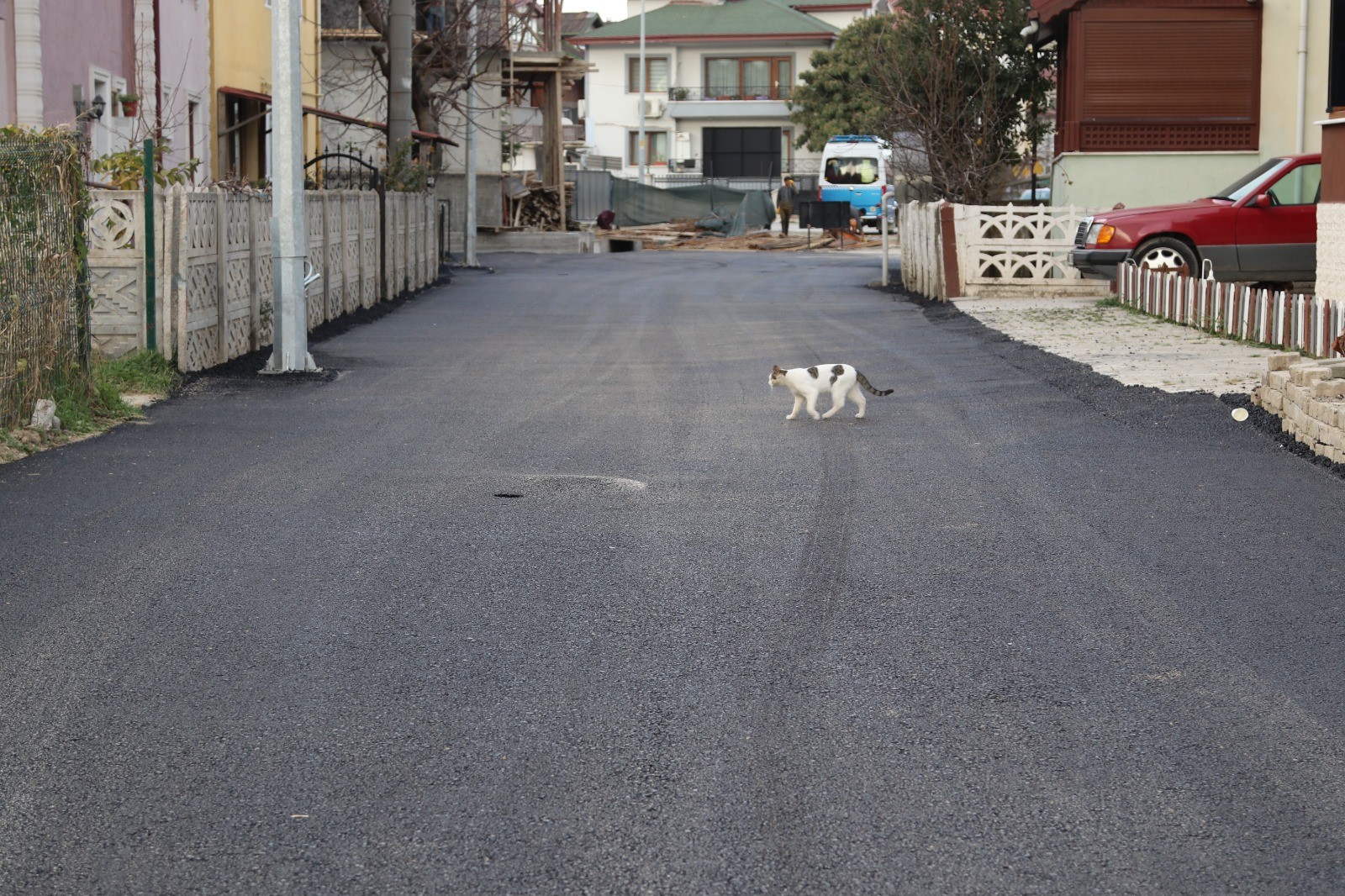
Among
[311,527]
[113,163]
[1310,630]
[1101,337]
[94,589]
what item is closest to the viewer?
[1310,630]

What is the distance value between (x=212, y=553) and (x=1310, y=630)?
4.75 meters

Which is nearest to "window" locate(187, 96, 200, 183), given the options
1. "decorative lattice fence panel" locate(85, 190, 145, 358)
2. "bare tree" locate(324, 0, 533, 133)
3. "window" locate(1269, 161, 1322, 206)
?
"bare tree" locate(324, 0, 533, 133)

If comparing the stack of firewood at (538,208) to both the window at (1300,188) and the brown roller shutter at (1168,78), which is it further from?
the window at (1300,188)

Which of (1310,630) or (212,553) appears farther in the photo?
(212,553)

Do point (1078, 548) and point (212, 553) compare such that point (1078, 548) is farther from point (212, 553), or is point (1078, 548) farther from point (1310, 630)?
point (212, 553)

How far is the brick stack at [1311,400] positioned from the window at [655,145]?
6453 cm

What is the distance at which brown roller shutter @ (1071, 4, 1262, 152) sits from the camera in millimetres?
26734

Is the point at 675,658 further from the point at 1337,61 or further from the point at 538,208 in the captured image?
the point at 538,208

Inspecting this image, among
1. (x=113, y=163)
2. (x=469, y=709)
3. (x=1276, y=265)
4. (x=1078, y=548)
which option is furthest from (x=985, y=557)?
(x=1276, y=265)

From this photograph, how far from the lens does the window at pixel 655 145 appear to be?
248ft

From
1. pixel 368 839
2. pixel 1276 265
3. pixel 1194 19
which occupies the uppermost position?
pixel 1194 19

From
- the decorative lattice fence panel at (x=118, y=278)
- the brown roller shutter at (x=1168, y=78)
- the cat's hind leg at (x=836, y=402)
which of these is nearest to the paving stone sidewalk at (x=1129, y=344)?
Answer: the cat's hind leg at (x=836, y=402)

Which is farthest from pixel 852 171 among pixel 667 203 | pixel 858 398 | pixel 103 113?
pixel 858 398

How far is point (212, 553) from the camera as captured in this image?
7941 millimetres
